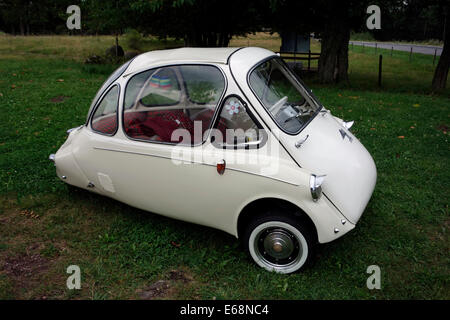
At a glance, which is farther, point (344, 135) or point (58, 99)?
point (58, 99)

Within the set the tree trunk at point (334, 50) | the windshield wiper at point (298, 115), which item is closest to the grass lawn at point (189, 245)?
the windshield wiper at point (298, 115)

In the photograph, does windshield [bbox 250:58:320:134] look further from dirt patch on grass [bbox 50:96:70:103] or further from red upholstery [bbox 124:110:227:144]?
dirt patch on grass [bbox 50:96:70:103]

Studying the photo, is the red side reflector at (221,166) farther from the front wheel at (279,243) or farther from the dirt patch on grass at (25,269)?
the dirt patch on grass at (25,269)

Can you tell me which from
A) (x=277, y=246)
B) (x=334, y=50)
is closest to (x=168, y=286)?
(x=277, y=246)

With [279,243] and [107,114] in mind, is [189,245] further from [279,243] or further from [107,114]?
[107,114]

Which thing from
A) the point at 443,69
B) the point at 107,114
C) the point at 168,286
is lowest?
the point at 168,286

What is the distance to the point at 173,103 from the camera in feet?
14.1

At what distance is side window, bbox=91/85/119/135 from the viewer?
406cm

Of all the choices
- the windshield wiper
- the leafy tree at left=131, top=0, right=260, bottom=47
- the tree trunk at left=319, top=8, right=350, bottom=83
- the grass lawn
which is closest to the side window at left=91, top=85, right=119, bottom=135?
the grass lawn

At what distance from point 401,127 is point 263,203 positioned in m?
5.62

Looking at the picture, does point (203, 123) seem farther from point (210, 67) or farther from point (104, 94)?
point (104, 94)

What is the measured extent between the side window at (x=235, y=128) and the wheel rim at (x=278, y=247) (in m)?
0.79

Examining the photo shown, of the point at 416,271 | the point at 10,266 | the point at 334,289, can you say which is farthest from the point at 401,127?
the point at 10,266

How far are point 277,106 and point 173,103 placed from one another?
1.30 m
